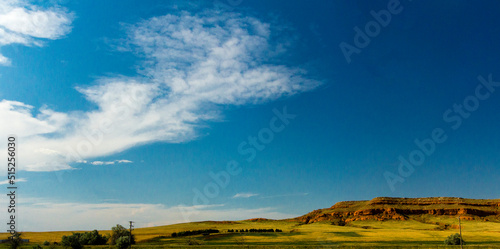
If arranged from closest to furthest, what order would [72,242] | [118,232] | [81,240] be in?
[72,242] → [81,240] → [118,232]

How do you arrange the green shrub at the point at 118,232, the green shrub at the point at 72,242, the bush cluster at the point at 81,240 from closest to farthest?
the green shrub at the point at 72,242
the bush cluster at the point at 81,240
the green shrub at the point at 118,232

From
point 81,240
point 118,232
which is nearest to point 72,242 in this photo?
point 81,240

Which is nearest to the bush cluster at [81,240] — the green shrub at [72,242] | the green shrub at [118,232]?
the green shrub at [72,242]

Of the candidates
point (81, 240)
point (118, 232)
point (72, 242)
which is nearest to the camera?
point (72, 242)

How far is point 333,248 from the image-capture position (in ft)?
283

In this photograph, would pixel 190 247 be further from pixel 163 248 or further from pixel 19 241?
pixel 19 241

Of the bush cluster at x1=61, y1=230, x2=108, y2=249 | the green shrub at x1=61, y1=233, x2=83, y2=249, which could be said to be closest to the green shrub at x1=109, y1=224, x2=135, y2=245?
the bush cluster at x1=61, y1=230, x2=108, y2=249

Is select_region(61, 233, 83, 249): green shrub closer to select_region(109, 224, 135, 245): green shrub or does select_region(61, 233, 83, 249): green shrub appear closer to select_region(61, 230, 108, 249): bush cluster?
select_region(61, 230, 108, 249): bush cluster

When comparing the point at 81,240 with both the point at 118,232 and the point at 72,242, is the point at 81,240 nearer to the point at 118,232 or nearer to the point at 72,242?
the point at 72,242

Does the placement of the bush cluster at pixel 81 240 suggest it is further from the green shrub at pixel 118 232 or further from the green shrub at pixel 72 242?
the green shrub at pixel 118 232

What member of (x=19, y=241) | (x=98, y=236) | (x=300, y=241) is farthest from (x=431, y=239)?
(x=19, y=241)

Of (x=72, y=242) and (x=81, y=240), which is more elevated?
(x=72, y=242)

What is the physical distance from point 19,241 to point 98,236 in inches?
922

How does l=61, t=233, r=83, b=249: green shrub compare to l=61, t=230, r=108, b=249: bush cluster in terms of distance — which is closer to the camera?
l=61, t=233, r=83, b=249: green shrub
